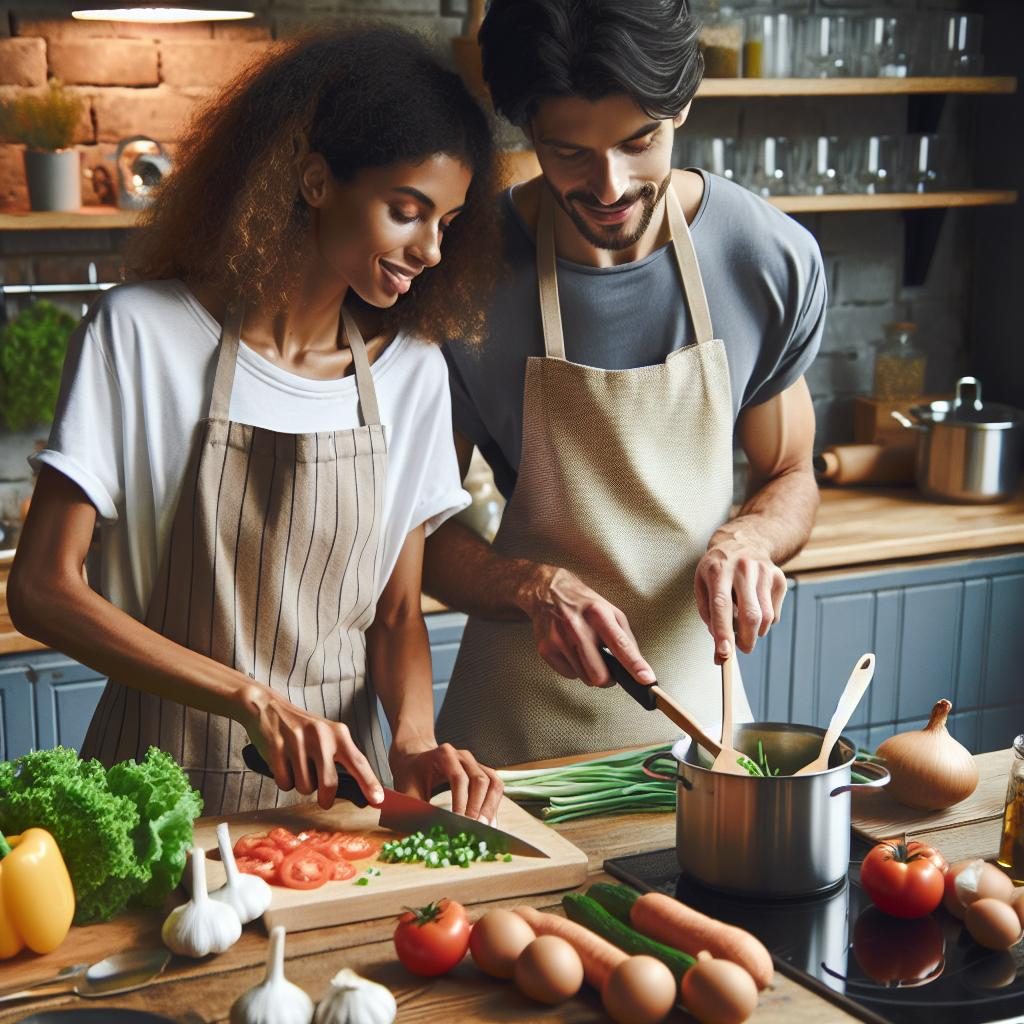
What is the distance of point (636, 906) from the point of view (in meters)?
1.37

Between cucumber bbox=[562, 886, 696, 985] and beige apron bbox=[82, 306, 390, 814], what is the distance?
1.83ft

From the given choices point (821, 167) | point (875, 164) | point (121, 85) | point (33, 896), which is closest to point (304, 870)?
point (33, 896)

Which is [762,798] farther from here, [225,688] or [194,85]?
[194,85]

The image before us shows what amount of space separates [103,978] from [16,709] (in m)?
1.67

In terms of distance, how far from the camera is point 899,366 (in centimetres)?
417

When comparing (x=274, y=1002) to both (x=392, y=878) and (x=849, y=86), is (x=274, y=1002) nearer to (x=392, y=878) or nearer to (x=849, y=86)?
(x=392, y=878)

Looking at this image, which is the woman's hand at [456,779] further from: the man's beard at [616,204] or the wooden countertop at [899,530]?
the wooden countertop at [899,530]

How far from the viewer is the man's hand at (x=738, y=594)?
1853 mm

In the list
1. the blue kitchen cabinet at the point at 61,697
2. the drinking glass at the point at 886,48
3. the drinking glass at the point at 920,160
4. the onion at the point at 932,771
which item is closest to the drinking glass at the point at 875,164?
the drinking glass at the point at 920,160

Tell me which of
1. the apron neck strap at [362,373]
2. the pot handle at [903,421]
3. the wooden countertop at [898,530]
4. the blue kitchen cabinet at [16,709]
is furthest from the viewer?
the pot handle at [903,421]

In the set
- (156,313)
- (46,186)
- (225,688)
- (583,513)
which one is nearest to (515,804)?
(225,688)

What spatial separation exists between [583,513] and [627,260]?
1.20 feet

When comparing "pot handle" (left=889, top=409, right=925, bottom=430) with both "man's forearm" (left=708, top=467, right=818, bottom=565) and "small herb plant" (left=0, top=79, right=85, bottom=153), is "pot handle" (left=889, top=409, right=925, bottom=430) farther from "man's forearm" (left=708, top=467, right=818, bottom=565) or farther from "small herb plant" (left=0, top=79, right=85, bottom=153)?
"small herb plant" (left=0, top=79, right=85, bottom=153)

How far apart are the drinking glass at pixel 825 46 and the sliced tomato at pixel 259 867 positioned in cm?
286
